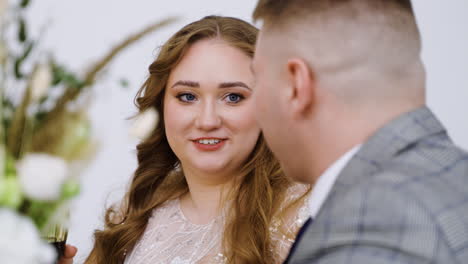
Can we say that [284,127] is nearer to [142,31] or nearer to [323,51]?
[323,51]

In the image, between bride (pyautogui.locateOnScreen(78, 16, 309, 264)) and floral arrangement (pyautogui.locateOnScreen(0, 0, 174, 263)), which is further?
bride (pyautogui.locateOnScreen(78, 16, 309, 264))

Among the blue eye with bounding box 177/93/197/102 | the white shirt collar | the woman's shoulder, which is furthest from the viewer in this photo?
the woman's shoulder

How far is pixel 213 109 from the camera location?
1788mm

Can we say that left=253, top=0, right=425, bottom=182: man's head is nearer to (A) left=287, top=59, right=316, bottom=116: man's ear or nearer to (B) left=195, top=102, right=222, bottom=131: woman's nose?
(A) left=287, top=59, right=316, bottom=116: man's ear

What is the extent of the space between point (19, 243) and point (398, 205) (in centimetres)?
57

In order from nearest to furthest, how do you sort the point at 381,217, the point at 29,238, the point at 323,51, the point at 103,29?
the point at 29,238 < the point at 381,217 < the point at 323,51 < the point at 103,29

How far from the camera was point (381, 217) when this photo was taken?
90cm

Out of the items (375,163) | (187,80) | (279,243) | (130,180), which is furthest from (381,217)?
(130,180)

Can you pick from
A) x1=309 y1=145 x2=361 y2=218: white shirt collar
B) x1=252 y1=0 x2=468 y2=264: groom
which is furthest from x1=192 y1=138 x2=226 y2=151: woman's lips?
x1=309 y1=145 x2=361 y2=218: white shirt collar

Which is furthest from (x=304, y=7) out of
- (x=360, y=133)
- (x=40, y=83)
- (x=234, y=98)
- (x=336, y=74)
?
(x=234, y=98)

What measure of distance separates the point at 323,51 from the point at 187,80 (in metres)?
0.79

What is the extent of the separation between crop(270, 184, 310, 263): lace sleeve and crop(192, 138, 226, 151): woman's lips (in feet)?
0.98

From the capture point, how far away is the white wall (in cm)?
259

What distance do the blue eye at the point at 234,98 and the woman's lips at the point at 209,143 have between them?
0.13 metres
